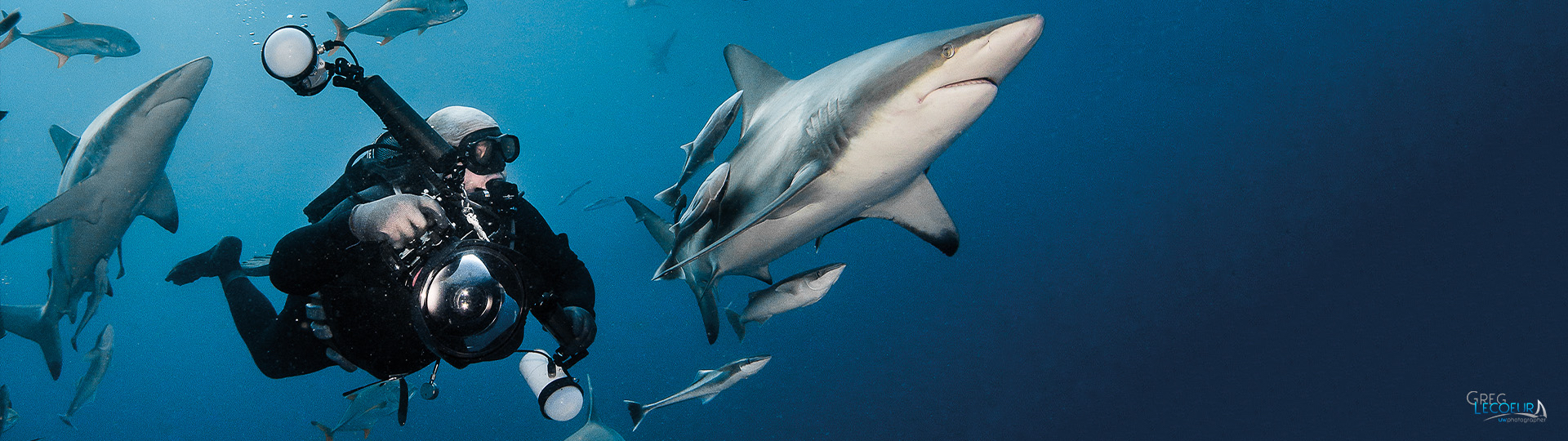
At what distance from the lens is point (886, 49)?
2.27 m

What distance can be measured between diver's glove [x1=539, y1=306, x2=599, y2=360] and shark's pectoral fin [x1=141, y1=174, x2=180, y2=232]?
4.28 meters

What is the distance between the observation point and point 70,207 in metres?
3.64

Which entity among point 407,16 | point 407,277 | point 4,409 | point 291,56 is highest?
point 407,16

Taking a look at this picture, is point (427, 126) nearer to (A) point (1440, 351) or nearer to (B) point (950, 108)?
(B) point (950, 108)

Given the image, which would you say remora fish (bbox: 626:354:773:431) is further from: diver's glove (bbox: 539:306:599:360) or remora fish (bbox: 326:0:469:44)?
remora fish (bbox: 326:0:469:44)

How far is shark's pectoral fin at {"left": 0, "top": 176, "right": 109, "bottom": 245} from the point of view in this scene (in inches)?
138

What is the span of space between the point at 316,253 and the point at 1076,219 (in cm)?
1747

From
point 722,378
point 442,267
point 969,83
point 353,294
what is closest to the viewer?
point 442,267

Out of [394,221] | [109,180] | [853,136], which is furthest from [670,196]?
[109,180]

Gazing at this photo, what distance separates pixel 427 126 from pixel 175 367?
35.4 metres

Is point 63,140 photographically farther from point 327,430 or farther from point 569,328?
point 569,328

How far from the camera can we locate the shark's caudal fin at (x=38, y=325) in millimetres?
4668

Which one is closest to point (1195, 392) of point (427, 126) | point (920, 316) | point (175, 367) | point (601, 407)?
point (920, 316)

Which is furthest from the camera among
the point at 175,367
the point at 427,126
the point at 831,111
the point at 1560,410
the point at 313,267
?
the point at 175,367
